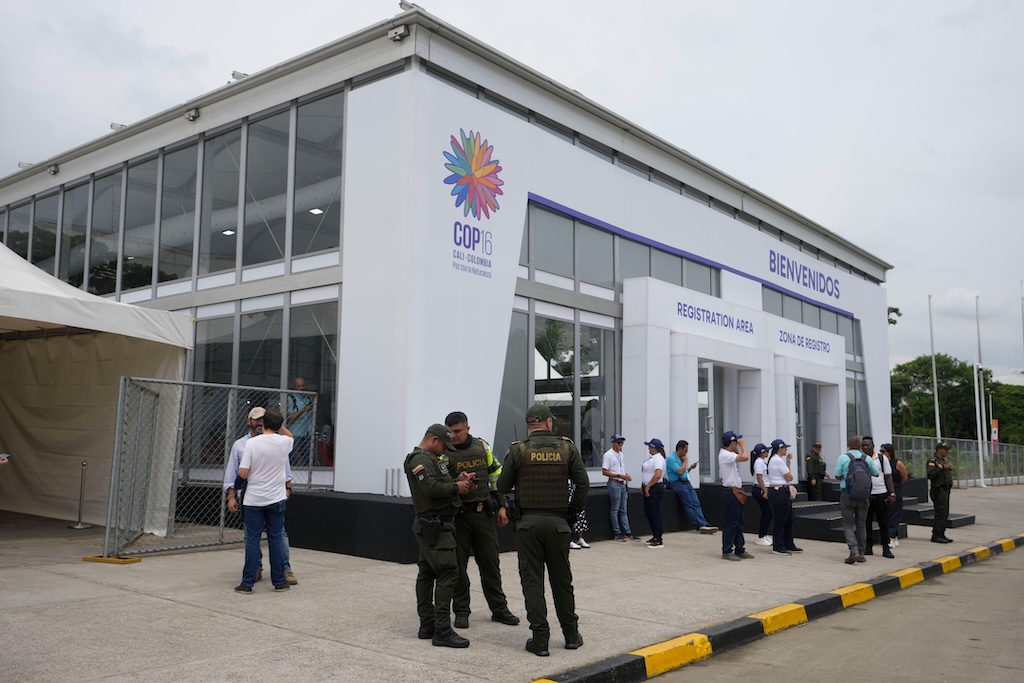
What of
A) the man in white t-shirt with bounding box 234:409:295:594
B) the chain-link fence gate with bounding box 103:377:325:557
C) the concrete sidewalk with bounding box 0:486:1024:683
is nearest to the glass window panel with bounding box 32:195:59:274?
the chain-link fence gate with bounding box 103:377:325:557

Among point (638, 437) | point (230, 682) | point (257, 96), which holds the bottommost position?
point (230, 682)

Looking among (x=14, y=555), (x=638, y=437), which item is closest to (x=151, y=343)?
(x=14, y=555)

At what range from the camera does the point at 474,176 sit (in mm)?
13414

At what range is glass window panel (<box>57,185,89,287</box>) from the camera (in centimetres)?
1841

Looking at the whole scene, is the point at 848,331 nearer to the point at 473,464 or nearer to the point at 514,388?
the point at 514,388

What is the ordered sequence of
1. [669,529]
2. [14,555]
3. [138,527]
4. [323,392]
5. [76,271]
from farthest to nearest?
1. [76,271]
2. [669,529]
3. [323,392]
4. [138,527]
5. [14,555]

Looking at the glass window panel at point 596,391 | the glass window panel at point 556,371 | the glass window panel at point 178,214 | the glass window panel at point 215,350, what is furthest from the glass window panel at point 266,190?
the glass window panel at point 596,391

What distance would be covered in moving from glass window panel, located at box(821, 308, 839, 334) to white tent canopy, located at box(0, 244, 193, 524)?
19163mm

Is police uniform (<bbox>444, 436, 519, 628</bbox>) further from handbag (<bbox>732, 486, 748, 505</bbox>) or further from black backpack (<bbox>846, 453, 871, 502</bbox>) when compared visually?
black backpack (<bbox>846, 453, 871, 502</bbox>)

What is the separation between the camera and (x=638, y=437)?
16.0 m

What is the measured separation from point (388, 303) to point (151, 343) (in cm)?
391

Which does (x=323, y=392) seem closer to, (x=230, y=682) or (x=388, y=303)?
(x=388, y=303)

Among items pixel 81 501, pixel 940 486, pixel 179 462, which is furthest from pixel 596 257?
pixel 81 501

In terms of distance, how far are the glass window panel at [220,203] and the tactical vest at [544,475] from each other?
1019 cm
